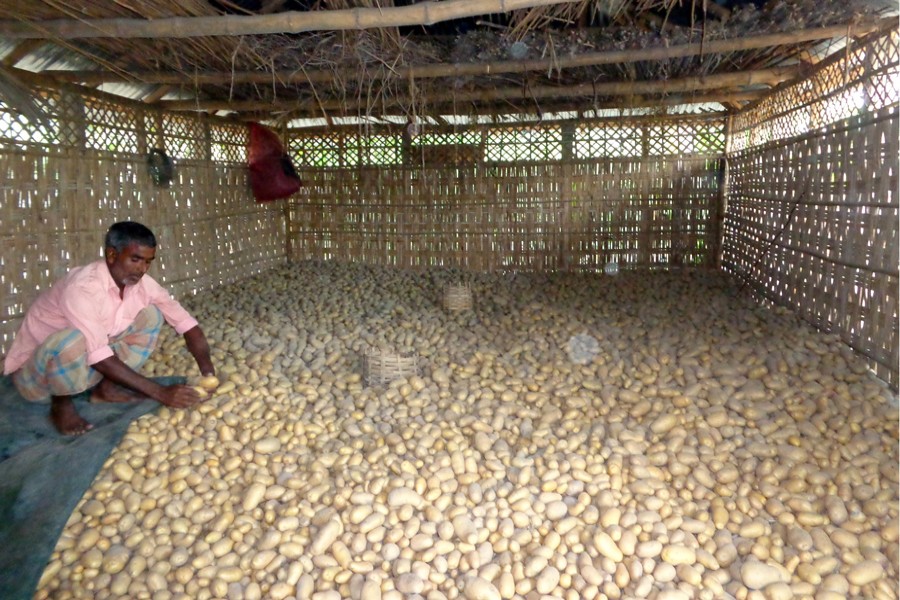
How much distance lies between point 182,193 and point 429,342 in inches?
100.0

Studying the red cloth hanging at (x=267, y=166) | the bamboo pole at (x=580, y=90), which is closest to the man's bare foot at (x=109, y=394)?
the bamboo pole at (x=580, y=90)

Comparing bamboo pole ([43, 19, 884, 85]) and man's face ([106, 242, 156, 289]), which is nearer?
man's face ([106, 242, 156, 289])

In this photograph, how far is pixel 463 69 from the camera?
11.7 ft

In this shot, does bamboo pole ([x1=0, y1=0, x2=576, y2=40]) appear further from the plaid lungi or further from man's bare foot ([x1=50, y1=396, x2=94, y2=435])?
man's bare foot ([x1=50, y1=396, x2=94, y2=435])

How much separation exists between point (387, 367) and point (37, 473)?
4.45ft

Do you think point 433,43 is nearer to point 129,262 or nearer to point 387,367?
point 387,367

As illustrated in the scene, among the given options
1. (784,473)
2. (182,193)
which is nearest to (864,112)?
(784,473)

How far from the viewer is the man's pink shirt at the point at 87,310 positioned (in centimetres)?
243

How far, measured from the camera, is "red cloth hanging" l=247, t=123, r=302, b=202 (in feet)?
19.0

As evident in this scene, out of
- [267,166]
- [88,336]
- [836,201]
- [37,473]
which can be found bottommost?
[37,473]

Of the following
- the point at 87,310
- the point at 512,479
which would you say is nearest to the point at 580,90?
the point at 512,479

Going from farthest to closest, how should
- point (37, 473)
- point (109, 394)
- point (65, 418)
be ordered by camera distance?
point (109, 394) < point (65, 418) < point (37, 473)

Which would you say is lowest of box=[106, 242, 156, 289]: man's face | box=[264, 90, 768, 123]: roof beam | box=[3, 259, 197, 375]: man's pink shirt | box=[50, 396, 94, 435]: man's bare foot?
box=[50, 396, 94, 435]: man's bare foot

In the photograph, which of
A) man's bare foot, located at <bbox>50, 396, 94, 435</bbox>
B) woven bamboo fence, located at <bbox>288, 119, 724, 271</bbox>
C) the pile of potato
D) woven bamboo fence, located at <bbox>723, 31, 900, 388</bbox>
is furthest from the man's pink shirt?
woven bamboo fence, located at <bbox>288, 119, 724, 271</bbox>
